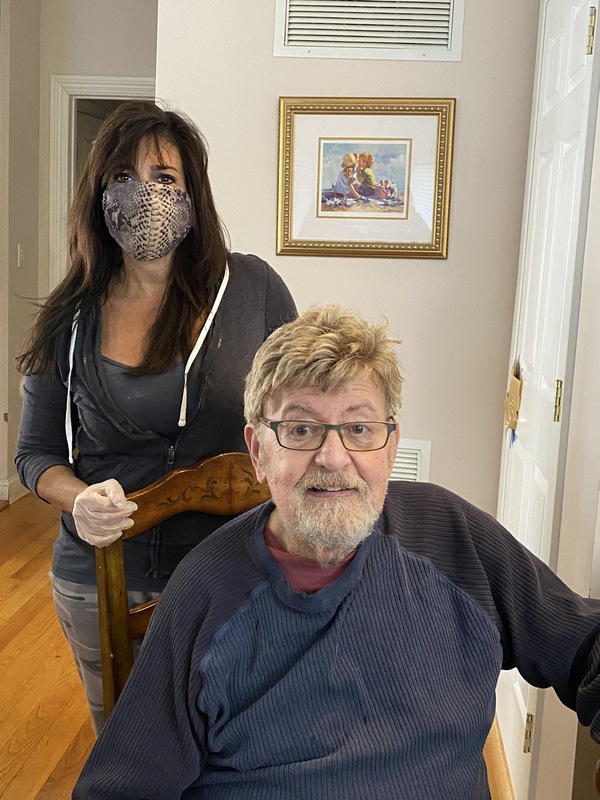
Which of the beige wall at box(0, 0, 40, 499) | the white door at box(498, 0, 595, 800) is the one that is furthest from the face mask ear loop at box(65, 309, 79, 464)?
the beige wall at box(0, 0, 40, 499)

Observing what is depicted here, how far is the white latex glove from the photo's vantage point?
4.45 ft

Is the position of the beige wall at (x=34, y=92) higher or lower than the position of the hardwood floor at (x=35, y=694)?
higher

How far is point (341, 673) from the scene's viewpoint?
1229mm

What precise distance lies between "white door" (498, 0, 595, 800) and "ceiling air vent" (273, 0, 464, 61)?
31 centimetres

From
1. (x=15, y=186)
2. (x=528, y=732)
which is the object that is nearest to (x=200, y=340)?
(x=528, y=732)

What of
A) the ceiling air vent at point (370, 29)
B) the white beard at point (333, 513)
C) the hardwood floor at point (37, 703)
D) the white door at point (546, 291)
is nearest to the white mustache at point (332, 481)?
the white beard at point (333, 513)

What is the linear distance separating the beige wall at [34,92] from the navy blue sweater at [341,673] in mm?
3768

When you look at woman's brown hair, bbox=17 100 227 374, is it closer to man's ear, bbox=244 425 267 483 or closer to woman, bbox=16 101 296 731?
woman, bbox=16 101 296 731

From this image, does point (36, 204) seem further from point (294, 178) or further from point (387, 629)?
point (387, 629)

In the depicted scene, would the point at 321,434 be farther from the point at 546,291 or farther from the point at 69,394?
the point at 546,291

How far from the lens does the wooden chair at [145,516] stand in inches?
55.3

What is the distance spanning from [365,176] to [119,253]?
1450 millimetres

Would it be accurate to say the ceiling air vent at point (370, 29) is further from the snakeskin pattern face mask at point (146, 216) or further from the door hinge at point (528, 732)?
the door hinge at point (528, 732)

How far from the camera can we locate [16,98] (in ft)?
15.4
